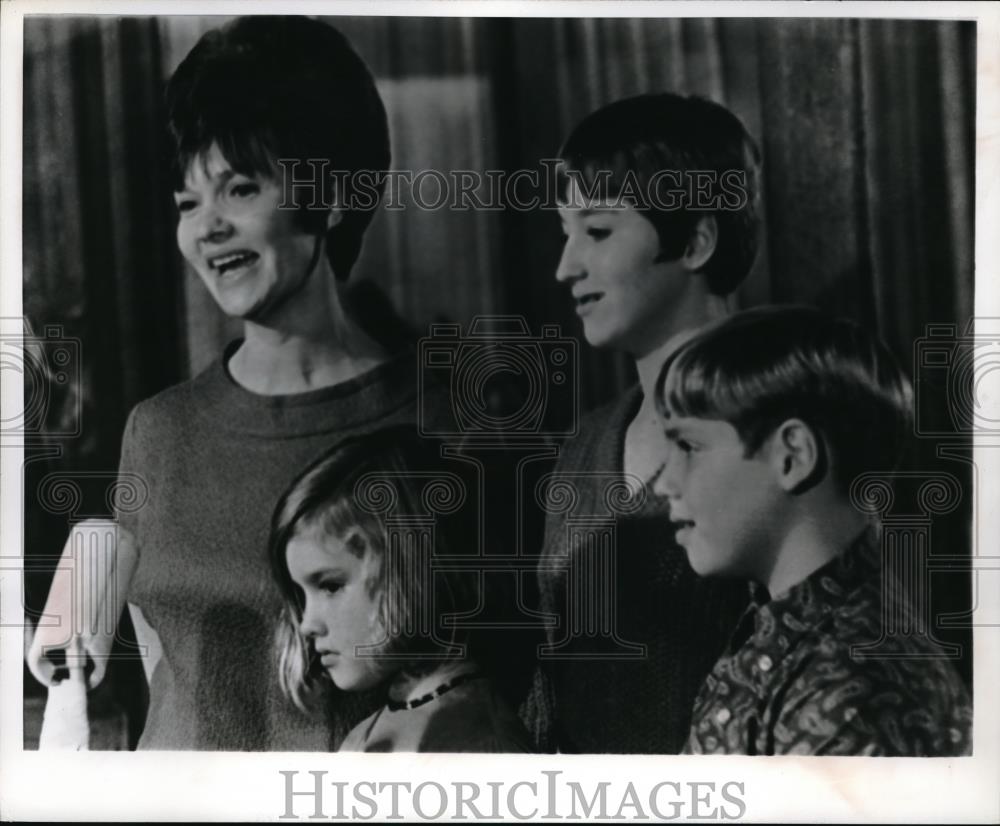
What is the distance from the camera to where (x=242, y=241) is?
204 centimetres

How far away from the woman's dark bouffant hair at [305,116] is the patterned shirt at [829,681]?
1097mm

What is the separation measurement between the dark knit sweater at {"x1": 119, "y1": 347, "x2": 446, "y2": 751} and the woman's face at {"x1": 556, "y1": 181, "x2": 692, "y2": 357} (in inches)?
13.9

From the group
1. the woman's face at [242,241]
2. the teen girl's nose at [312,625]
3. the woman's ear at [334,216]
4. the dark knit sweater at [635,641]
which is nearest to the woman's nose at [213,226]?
the woman's face at [242,241]

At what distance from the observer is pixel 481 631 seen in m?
2.02

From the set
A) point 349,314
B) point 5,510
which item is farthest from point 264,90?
point 5,510

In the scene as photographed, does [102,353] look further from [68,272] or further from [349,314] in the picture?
[349,314]

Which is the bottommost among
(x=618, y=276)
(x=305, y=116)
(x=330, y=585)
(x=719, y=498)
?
(x=330, y=585)

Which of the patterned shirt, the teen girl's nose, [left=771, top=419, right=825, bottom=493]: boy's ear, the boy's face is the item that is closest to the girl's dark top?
the teen girl's nose

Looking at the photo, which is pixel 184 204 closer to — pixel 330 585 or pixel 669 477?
pixel 330 585

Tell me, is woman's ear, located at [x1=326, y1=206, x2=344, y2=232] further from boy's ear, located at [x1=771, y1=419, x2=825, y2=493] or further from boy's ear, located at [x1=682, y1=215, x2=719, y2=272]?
boy's ear, located at [x1=771, y1=419, x2=825, y2=493]

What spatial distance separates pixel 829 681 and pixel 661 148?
1.08m

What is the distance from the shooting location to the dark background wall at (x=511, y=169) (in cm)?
203

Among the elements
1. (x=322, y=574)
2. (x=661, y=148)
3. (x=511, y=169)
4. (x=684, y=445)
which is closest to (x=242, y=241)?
(x=511, y=169)

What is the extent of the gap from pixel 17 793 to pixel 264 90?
148 centimetres
